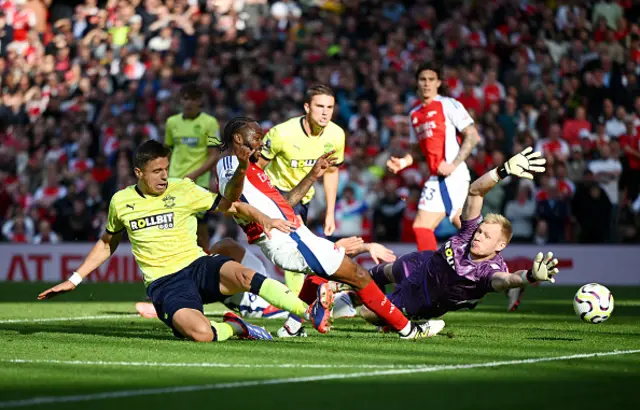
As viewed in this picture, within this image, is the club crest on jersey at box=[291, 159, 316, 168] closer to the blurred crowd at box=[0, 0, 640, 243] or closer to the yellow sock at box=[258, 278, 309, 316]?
the yellow sock at box=[258, 278, 309, 316]

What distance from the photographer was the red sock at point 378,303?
8883 mm

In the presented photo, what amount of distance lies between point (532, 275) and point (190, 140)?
264 inches

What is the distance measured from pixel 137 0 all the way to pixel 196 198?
55.1 feet

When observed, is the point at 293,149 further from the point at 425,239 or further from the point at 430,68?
the point at 430,68

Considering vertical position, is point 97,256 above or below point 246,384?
above

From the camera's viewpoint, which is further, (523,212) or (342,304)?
(523,212)

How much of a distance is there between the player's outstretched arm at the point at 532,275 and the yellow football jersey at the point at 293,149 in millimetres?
2634

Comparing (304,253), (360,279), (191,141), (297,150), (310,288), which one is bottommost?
(310,288)

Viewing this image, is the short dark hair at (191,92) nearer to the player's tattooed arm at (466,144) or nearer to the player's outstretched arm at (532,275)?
the player's tattooed arm at (466,144)

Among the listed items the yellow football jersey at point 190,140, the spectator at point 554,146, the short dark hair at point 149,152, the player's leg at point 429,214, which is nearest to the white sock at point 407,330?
the short dark hair at point 149,152

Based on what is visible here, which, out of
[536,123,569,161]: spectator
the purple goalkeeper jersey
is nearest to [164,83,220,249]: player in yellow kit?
the purple goalkeeper jersey

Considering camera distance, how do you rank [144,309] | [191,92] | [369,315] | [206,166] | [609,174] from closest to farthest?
[369,315] < [144,309] < [206,166] < [191,92] < [609,174]

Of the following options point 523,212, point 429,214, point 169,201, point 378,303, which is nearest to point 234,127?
point 169,201

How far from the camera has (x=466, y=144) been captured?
1237cm
